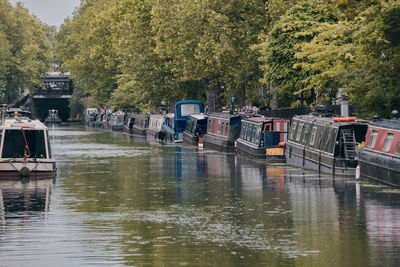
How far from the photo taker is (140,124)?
94938mm

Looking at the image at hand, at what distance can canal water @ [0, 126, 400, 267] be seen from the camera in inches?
715

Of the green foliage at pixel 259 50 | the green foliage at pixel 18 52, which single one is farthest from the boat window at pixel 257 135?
the green foliage at pixel 18 52

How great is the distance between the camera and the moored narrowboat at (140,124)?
9225 centimetres

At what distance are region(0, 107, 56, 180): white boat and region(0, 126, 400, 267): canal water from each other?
1.04m

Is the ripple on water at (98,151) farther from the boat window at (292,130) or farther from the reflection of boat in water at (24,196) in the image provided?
the reflection of boat in water at (24,196)

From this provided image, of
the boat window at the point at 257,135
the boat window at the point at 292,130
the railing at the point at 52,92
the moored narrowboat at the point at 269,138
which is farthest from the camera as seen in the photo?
the railing at the point at 52,92

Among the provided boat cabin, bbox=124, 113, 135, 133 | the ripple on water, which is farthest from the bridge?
the ripple on water

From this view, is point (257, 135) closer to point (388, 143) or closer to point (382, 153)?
point (382, 153)

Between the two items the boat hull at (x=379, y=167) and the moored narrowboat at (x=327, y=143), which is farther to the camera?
the moored narrowboat at (x=327, y=143)

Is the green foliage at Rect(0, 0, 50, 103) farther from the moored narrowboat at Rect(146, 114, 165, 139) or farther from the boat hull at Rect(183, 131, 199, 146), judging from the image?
the boat hull at Rect(183, 131, 199, 146)

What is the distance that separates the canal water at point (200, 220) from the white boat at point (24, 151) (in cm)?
104

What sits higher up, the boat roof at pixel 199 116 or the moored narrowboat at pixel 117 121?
the boat roof at pixel 199 116

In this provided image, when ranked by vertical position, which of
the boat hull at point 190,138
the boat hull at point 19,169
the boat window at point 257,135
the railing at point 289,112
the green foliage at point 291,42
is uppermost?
the green foliage at point 291,42

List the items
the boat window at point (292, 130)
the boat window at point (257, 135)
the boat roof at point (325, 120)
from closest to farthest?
the boat roof at point (325, 120)
the boat window at point (292, 130)
the boat window at point (257, 135)
